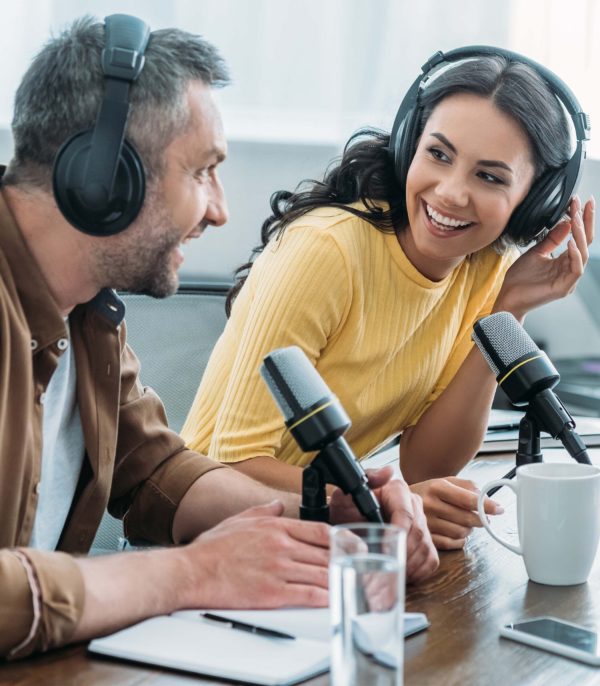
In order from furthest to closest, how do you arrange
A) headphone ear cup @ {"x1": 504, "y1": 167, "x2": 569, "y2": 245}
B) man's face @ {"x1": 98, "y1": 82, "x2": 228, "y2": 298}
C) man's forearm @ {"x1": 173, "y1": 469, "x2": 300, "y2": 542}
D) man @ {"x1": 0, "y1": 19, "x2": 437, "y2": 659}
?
headphone ear cup @ {"x1": 504, "y1": 167, "x2": 569, "y2": 245} < man's forearm @ {"x1": 173, "y1": 469, "x2": 300, "y2": 542} < man's face @ {"x1": 98, "y1": 82, "x2": 228, "y2": 298} < man @ {"x1": 0, "y1": 19, "x2": 437, "y2": 659}

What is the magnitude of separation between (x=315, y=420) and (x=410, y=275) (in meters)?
0.78

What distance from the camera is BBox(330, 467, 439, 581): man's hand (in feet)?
3.78

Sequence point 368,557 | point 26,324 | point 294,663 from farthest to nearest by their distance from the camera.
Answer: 1. point 26,324
2. point 294,663
3. point 368,557

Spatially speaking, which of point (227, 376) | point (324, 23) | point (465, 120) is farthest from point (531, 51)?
point (227, 376)

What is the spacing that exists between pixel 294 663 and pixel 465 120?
97cm

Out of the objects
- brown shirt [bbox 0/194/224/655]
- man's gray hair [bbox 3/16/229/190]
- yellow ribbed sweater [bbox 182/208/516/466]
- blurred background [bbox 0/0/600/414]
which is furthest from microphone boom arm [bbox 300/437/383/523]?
blurred background [bbox 0/0/600/414]

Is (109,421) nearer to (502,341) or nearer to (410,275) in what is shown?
(502,341)

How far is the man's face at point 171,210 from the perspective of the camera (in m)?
1.22

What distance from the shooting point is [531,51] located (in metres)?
2.86

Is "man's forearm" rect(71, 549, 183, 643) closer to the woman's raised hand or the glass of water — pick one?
the glass of water

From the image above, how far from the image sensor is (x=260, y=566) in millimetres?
1054

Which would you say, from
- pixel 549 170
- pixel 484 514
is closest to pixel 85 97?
pixel 484 514

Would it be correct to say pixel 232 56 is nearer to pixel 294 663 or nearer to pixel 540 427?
pixel 540 427

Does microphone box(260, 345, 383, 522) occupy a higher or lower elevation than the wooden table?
higher
